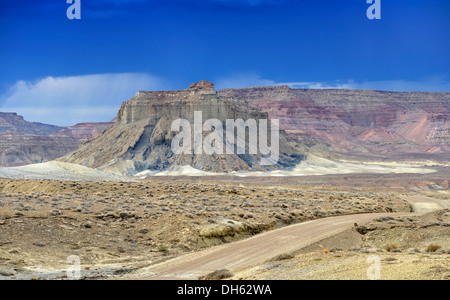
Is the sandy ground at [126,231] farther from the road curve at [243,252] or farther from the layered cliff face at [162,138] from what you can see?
the layered cliff face at [162,138]

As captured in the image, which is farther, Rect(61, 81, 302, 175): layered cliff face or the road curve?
Rect(61, 81, 302, 175): layered cliff face

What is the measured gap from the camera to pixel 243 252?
1861 cm

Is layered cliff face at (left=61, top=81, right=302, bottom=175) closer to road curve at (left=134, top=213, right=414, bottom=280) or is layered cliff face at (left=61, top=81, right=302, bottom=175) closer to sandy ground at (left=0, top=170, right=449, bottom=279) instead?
sandy ground at (left=0, top=170, right=449, bottom=279)

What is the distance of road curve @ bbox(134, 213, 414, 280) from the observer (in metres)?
15.3

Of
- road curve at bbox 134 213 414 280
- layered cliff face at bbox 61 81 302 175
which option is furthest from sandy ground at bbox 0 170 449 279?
layered cliff face at bbox 61 81 302 175

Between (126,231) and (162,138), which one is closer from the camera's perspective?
(126,231)

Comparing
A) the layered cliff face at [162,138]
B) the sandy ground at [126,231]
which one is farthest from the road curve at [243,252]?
the layered cliff face at [162,138]

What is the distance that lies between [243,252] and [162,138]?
344 ft

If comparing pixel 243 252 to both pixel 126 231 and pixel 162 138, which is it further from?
pixel 162 138

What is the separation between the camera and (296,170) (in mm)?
123500

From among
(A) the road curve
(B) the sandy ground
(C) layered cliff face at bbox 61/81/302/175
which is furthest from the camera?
(C) layered cliff face at bbox 61/81/302/175

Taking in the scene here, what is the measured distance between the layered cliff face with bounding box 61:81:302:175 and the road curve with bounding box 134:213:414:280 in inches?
3412

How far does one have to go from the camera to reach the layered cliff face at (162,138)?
4496 inches

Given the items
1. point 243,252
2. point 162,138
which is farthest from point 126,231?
point 162,138
